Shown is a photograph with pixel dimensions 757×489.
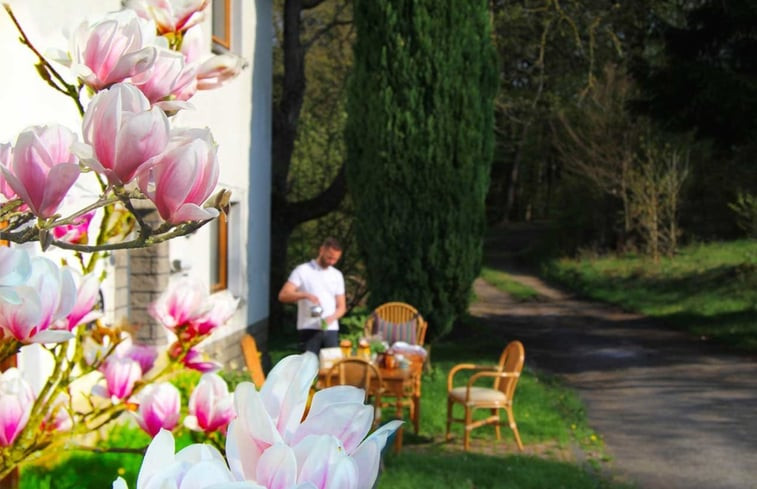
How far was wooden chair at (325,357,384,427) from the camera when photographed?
8.57m

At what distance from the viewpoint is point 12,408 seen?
1.71 metres

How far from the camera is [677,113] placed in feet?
49.2

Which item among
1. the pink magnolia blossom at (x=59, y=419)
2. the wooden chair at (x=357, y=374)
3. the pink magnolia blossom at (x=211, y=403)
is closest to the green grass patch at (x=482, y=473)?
the wooden chair at (x=357, y=374)

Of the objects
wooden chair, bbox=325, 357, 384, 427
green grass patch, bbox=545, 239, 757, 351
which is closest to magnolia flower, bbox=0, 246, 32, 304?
wooden chair, bbox=325, 357, 384, 427

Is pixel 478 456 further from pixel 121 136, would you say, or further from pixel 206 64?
pixel 121 136

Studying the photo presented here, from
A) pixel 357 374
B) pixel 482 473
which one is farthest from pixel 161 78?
pixel 357 374

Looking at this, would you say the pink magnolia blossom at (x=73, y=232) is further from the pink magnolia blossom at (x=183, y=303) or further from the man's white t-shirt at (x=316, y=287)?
the man's white t-shirt at (x=316, y=287)

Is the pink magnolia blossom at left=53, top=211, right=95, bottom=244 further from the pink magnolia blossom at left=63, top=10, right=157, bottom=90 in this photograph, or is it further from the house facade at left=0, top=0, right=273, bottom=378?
the house facade at left=0, top=0, right=273, bottom=378

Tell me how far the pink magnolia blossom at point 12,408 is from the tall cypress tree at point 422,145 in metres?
12.7

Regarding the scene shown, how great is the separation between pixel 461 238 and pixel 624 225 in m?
18.0

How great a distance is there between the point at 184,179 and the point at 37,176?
0.64 feet

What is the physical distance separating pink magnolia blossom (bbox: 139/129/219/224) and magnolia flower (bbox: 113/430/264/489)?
1.11ft

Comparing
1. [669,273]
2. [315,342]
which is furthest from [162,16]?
[669,273]

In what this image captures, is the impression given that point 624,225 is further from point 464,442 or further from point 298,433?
point 298,433
